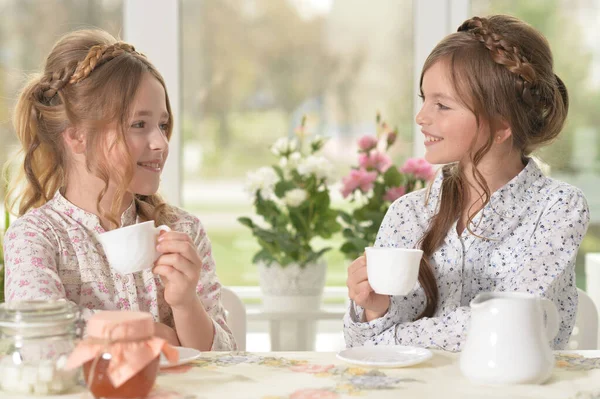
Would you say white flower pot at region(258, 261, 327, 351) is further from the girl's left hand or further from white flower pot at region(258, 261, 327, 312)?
the girl's left hand

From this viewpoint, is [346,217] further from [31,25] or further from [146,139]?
[31,25]

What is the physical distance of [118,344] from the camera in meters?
1.10

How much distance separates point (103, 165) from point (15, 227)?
9.1 inches

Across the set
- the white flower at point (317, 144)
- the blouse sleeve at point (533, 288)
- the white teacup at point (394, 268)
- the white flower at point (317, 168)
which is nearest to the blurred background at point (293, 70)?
the white flower at point (317, 144)

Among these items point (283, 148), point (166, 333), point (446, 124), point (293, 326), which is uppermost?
point (446, 124)

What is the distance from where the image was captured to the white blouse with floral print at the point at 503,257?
1.77m

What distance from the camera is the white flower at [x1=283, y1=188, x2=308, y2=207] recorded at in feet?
8.67

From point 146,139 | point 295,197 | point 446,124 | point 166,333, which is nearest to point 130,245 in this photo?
point 166,333

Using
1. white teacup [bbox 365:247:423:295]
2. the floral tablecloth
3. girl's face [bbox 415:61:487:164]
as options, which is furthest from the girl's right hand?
girl's face [bbox 415:61:487:164]

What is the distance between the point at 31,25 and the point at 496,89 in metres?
1.85

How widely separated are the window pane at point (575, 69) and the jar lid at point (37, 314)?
7.35ft

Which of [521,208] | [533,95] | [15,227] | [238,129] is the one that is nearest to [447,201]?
[521,208]

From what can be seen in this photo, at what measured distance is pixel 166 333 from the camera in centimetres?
170

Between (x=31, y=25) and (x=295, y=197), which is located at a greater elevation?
(x=31, y=25)
